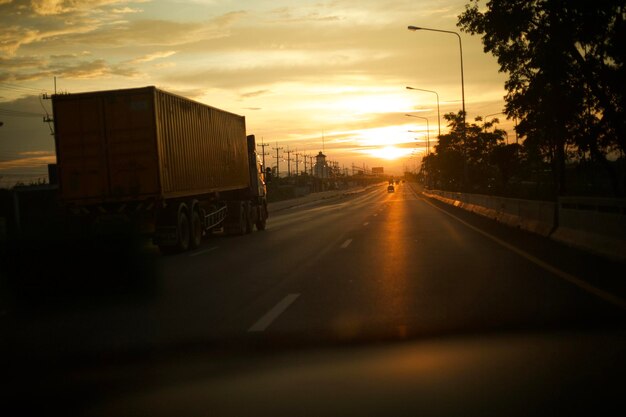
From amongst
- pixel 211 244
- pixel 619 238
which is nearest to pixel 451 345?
pixel 619 238

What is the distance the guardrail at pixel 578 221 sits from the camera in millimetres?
12602

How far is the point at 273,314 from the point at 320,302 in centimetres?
96

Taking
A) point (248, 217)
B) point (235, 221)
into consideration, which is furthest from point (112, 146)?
point (248, 217)

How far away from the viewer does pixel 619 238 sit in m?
12.4

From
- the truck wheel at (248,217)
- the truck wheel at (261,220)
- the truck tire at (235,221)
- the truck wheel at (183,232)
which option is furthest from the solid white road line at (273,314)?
the truck wheel at (261,220)

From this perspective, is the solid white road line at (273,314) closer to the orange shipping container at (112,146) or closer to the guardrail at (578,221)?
the guardrail at (578,221)

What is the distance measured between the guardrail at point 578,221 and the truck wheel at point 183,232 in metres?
9.72

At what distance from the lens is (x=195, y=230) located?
60.8 feet

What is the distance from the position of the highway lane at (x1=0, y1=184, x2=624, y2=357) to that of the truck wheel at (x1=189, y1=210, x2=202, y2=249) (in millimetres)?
3364

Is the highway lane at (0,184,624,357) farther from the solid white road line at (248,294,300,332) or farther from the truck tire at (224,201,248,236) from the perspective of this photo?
the truck tire at (224,201,248,236)

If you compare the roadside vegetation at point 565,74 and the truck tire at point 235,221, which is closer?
the roadside vegetation at point 565,74

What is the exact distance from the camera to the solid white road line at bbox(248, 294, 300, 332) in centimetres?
738

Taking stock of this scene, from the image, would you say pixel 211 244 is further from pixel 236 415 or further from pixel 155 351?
pixel 236 415

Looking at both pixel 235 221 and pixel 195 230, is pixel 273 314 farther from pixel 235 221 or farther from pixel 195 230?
pixel 235 221
